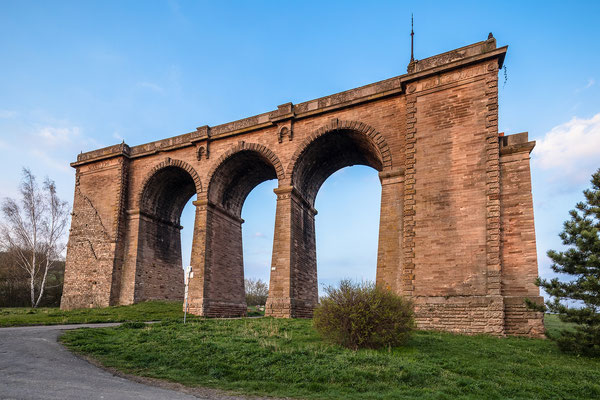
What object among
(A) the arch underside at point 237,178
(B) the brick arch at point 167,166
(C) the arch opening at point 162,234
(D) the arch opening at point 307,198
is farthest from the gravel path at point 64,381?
(C) the arch opening at point 162,234

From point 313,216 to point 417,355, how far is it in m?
14.3

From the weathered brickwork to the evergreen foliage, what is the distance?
2729 mm

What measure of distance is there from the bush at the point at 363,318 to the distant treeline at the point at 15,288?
3355cm

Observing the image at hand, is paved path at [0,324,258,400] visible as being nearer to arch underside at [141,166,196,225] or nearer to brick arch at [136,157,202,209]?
brick arch at [136,157,202,209]

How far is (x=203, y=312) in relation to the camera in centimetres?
2030

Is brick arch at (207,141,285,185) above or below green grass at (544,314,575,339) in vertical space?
above

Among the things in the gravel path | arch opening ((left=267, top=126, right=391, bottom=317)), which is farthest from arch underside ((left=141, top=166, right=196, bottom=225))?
the gravel path

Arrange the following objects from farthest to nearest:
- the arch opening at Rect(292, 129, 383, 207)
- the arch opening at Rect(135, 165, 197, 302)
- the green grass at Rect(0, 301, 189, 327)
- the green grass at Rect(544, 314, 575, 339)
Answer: the arch opening at Rect(135, 165, 197, 302) → the arch opening at Rect(292, 129, 383, 207) → the green grass at Rect(0, 301, 189, 327) → the green grass at Rect(544, 314, 575, 339)

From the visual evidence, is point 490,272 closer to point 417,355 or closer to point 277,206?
point 417,355

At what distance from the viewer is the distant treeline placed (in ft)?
109

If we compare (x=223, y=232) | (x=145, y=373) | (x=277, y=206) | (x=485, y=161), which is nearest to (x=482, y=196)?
(x=485, y=161)

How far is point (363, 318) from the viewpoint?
9492 millimetres

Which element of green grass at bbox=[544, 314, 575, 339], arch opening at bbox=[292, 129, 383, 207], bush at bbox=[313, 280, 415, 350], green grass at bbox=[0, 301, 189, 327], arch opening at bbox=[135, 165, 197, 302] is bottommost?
green grass at bbox=[0, 301, 189, 327]

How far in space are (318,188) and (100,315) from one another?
46.0 feet
